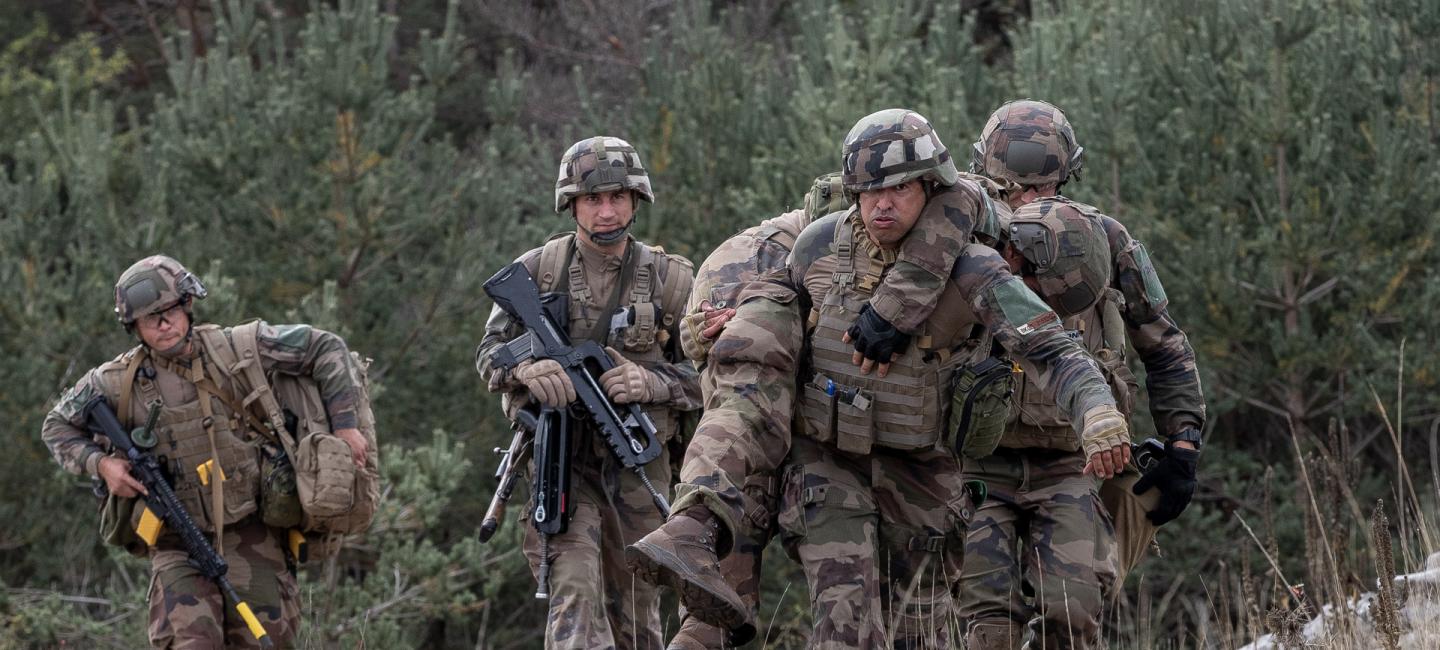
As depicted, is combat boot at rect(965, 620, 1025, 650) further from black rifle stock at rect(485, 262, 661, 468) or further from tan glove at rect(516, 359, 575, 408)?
tan glove at rect(516, 359, 575, 408)

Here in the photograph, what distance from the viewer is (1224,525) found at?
15.0 metres

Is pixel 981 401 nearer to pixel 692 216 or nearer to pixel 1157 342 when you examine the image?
pixel 1157 342

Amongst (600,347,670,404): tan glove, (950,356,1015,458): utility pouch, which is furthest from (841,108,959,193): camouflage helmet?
(600,347,670,404): tan glove

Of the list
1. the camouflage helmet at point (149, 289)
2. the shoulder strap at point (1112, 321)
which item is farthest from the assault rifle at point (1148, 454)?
the camouflage helmet at point (149, 289)

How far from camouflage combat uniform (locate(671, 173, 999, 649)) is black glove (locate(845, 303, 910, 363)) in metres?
0.05

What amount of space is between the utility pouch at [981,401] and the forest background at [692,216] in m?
7.68

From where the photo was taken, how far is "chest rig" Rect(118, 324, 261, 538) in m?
7.12

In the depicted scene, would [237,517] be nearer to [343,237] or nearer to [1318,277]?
[343,237]

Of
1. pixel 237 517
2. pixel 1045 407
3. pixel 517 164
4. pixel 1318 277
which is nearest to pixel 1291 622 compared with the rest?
pixel 1045 407

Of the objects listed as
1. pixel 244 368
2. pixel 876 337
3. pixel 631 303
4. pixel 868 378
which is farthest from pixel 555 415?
pixel 876 337

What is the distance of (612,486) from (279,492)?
142 centimetres

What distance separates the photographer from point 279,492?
7.12 m

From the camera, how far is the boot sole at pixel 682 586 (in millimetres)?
4508

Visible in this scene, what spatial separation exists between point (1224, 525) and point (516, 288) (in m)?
9.85
